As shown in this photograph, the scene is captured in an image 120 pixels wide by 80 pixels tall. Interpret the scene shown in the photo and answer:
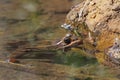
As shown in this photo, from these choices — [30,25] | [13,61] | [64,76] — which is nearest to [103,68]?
[64,76]

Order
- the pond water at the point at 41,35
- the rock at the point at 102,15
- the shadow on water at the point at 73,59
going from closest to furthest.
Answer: the pond water at the point at 41,35
the shadow on water at the point at 73,59
the rock at the point at 102,15

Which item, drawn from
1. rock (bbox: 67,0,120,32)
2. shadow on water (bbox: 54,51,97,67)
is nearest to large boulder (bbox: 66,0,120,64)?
rock (bbox: 67,0,120,32)

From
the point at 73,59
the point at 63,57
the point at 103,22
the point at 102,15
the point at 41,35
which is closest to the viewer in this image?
the point at 73,59

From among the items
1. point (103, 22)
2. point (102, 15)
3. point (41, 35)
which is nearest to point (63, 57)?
point (103, 22)

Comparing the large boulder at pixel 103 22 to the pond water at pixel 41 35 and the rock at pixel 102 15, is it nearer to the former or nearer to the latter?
the rock at pixel 102 15

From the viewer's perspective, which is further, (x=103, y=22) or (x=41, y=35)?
(x=41, y=35)

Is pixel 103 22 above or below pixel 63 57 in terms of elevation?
above

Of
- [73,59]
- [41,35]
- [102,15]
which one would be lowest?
[73,59]

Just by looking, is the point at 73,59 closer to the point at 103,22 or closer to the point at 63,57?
the point at 63,57

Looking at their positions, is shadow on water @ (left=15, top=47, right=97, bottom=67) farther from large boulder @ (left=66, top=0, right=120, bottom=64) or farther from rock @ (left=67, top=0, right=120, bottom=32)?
rock @ (left=67, top=0, right=120, bottom=32)

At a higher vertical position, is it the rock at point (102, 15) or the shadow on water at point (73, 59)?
the rock at point (102, 15)

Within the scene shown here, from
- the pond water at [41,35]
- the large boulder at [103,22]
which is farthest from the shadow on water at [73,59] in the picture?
the large boulder at [103,22]
